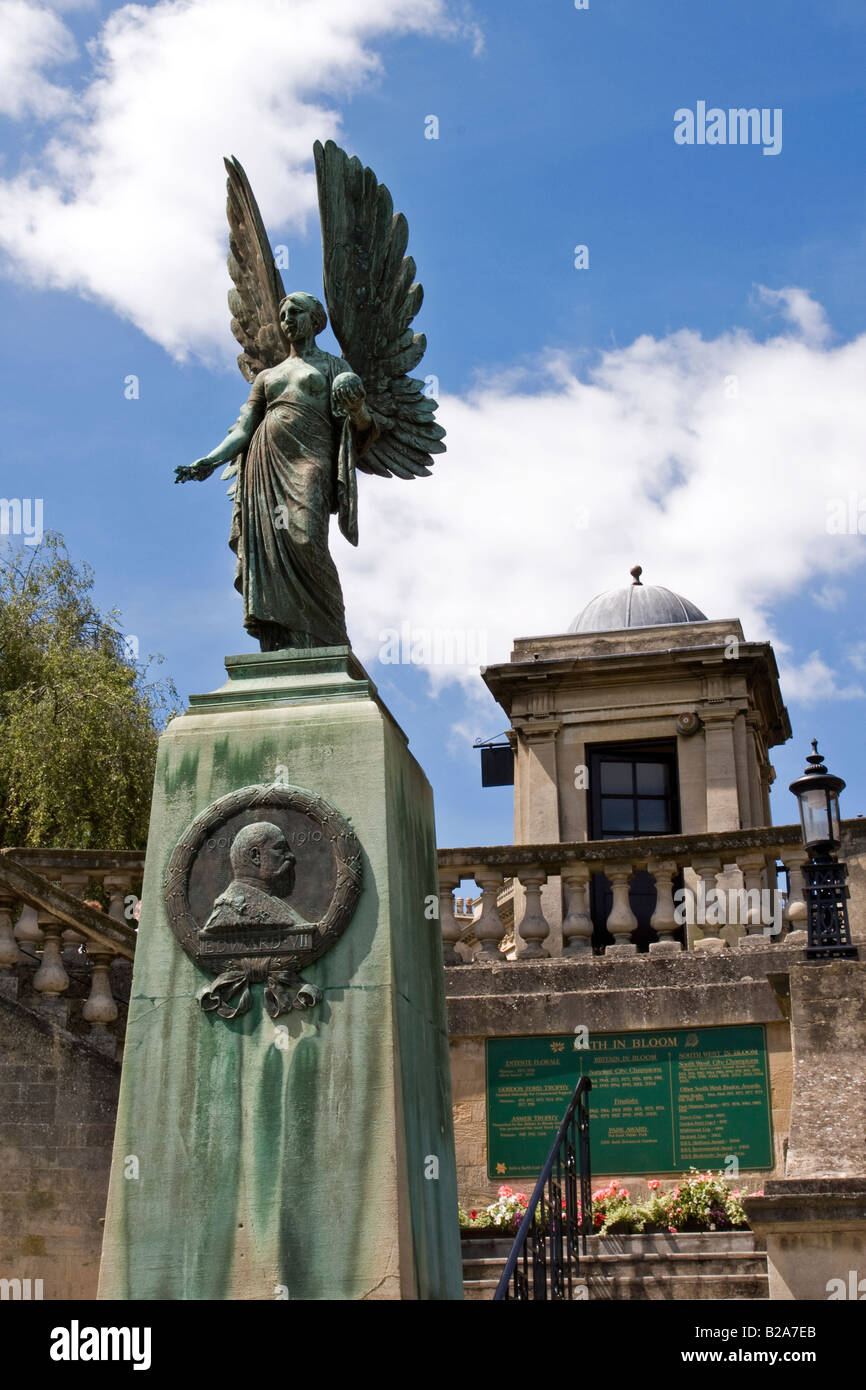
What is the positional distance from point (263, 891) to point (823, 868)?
4.18m

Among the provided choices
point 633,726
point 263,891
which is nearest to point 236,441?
point 263,891

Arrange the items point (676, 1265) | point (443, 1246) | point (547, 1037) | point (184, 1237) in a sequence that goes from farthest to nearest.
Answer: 1. point (547, 1037)
2. point (676, 1265)
3. point (443, 1246)
4. point (184, 1237)

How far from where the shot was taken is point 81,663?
73.8 ft

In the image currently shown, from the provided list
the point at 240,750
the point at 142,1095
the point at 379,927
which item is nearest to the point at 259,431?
the point at 240,750

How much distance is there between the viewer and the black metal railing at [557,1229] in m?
8.45

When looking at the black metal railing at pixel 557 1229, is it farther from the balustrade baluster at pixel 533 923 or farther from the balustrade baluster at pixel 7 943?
the balustrade baluster at pixel 7 943

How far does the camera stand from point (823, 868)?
10.5 metres

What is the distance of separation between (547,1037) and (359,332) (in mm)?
5037

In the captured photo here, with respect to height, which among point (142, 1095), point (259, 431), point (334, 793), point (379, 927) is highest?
point (259, 431)

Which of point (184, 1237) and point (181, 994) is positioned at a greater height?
point (181, 994)

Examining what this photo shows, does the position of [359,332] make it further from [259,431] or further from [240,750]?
[240,750]
